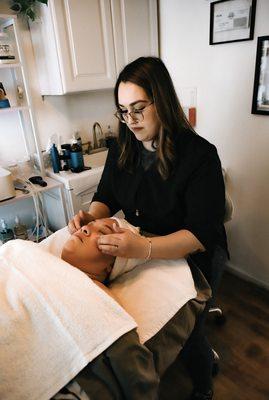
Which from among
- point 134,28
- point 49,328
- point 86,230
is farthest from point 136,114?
point 134,28

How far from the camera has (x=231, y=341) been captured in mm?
1706

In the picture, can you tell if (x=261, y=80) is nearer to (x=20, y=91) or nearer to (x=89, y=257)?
(x=89, y=257)

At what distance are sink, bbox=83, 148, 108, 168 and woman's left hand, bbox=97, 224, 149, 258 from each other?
1317mm

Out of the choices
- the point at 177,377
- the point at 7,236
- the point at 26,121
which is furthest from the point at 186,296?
the point at 26,121

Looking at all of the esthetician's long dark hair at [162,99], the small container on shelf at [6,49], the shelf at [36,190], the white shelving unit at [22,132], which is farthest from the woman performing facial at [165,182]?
the small container on shelf at [6,49]

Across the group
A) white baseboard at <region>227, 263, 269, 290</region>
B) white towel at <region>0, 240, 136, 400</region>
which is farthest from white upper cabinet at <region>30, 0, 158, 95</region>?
white baseboard at <region>227, 263, 269, 290</region>

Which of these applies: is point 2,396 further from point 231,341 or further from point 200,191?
point 231,341

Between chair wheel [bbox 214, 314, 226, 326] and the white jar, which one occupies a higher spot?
the white jar

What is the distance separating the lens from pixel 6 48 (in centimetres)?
167

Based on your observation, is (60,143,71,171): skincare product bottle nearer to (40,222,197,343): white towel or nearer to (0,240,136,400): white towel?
(40,222,197,343): white towel

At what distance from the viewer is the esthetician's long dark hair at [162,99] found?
1.04 meters

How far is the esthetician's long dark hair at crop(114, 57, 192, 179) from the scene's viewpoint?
1.04 meters

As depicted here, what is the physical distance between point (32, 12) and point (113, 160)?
1.19 meters

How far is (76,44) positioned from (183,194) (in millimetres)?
1371
